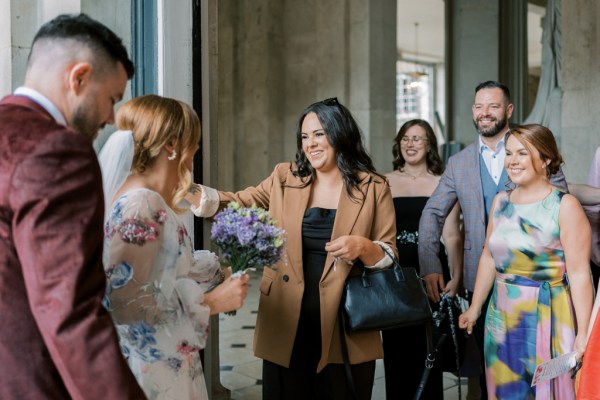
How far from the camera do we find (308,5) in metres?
11.7

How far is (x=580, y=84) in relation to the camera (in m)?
7.73

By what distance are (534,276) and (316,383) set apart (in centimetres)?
120

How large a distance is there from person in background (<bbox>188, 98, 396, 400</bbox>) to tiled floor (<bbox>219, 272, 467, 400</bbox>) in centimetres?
218

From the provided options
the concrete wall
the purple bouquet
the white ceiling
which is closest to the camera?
the purple bouquet

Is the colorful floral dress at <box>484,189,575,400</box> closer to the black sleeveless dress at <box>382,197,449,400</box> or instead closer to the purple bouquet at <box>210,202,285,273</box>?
the black sleeveless dress at <box>382,197,449,400</box>

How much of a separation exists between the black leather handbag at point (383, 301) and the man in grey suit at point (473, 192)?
975 millimetres

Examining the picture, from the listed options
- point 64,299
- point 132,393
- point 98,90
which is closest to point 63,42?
point 98,90

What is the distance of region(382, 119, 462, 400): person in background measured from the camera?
4145mm

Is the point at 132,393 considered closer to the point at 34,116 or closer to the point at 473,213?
the point at 34,116

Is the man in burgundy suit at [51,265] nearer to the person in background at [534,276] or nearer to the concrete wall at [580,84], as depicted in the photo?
the person in background at [534,276]

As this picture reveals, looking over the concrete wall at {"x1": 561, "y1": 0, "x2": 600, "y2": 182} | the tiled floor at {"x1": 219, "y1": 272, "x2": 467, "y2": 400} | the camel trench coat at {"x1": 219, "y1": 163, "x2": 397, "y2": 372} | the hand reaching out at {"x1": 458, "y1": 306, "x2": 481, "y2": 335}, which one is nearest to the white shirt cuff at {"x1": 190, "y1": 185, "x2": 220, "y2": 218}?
the camel trench coat at {"x1": 219, "y1": 163, "x2": 397, "y2": 372}

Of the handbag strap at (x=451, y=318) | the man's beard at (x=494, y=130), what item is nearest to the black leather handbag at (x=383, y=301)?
the handbag strap at (x=451, y=318)

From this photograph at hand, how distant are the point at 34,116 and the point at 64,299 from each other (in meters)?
0.38

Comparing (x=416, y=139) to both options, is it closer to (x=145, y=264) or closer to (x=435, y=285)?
(x=435, y=285)
